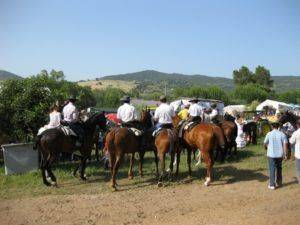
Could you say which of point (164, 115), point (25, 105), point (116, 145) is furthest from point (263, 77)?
point (116, 145)

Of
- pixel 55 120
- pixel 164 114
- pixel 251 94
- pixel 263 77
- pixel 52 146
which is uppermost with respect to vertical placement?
pixel 263 77

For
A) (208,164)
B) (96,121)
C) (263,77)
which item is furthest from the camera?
(263,77)

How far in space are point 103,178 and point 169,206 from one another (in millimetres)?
4247

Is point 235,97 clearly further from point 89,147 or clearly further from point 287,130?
point 89,147

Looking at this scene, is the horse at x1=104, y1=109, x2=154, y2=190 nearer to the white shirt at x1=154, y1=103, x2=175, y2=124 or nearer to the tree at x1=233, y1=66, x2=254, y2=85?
the white shirt at x1=154, y1=103, x2=175, y2=124

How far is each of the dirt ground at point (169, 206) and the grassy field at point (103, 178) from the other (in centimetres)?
60

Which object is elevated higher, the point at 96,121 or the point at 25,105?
the point at 25,105

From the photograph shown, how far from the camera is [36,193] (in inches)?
436

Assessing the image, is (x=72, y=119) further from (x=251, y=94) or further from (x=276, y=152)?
(x=251, y=94)

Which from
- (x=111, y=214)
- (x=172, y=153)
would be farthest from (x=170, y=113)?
(x=111, y=214)

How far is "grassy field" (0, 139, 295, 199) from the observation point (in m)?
11.4

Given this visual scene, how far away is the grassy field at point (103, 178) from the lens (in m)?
11.4

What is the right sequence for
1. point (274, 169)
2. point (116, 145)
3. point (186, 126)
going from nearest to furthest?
point (274, 169), point (116, 145), point (186, 126)

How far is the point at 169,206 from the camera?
928 cm
